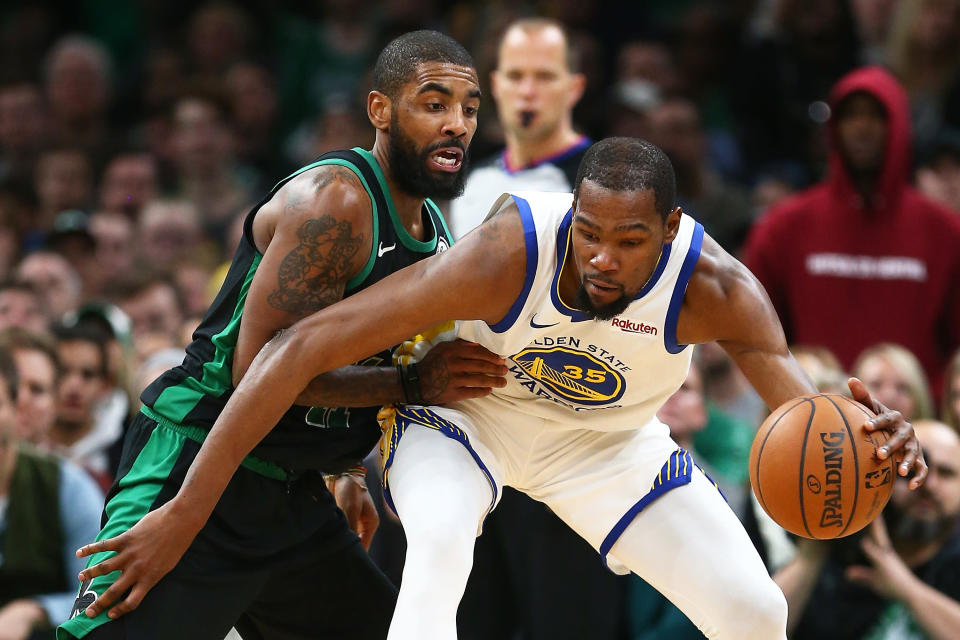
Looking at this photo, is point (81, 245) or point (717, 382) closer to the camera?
point (717, 382)

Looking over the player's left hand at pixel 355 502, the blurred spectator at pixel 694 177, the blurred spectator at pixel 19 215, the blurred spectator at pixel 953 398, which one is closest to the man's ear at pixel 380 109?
the player's left hand at pixel 355 502

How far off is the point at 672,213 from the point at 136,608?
6.15ft

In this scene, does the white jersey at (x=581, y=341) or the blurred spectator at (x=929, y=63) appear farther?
the blurred spectator at (x=929, y=63)

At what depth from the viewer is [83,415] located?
6816 millimetres

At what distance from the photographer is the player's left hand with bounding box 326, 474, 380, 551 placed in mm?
4629

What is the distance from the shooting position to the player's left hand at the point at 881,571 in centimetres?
523

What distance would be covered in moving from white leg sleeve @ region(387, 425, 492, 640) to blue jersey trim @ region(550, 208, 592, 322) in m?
0.53

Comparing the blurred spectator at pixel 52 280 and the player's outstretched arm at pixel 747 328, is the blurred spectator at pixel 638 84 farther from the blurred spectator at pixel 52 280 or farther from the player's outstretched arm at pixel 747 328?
the player's outstretched arm at pixel 747 328

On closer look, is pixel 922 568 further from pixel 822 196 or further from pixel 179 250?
pixel 179 250

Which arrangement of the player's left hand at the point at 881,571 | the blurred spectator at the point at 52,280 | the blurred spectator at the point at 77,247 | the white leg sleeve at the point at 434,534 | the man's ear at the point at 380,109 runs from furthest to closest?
the blurred spectator at the point at 77,247, the blurred spectator at the point at 52,280, the player's left hand at the point at 881,571, the man's ear at the point at 380,109, the white leg sleeve at the point at 434,534

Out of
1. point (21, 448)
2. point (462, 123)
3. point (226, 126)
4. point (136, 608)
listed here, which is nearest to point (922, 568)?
point (462, 123)

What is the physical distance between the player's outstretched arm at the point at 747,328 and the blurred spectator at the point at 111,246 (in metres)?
5.88

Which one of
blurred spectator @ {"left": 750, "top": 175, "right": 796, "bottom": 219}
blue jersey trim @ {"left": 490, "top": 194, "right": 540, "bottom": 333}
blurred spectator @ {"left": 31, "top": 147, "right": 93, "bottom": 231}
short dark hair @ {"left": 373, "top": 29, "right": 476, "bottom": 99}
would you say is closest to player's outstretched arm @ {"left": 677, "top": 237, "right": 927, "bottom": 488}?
blue jersey trim @ {"left": 490, "top": 194, "right": 540, "bottom": 333}

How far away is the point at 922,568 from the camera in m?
5.39
